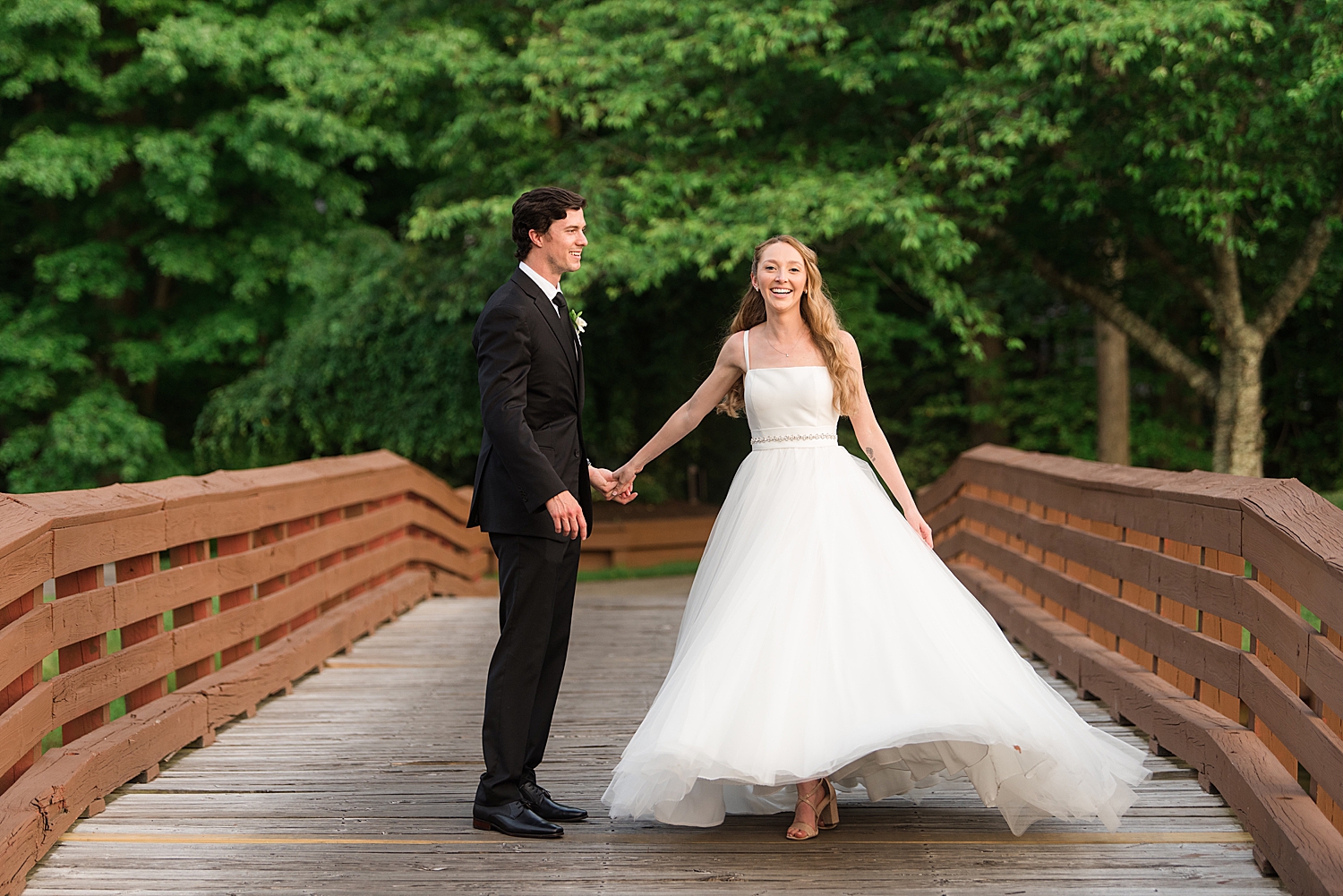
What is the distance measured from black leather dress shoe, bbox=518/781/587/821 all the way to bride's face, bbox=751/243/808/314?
175cm

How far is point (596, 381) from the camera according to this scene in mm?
18000

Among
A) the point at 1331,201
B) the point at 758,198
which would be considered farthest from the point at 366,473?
the point at 1331,201

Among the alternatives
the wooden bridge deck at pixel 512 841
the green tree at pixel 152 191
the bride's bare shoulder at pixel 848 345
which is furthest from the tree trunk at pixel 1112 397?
the bride's bare shoulder at pixel 848 345

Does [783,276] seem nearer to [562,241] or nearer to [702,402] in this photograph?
[702,402]

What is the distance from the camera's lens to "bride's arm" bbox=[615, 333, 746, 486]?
439 centimetres

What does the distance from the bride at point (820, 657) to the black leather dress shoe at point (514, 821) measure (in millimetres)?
206

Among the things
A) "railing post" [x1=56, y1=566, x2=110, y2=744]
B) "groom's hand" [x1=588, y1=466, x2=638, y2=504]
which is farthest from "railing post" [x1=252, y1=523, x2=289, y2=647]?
"groom's hand" [x1=588, y1=466, x2=638, y2=504]

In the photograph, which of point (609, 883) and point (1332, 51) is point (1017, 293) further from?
point (609, 883)

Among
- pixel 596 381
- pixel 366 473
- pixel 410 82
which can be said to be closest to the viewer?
pixel 366 473

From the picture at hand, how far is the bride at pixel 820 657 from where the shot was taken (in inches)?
144

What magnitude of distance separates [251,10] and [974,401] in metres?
11.3

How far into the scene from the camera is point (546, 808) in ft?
13.7

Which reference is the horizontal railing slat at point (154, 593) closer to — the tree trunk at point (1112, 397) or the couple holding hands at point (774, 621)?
the couple holding hands at point (774, 621)

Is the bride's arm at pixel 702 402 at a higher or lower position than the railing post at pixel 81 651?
higher
